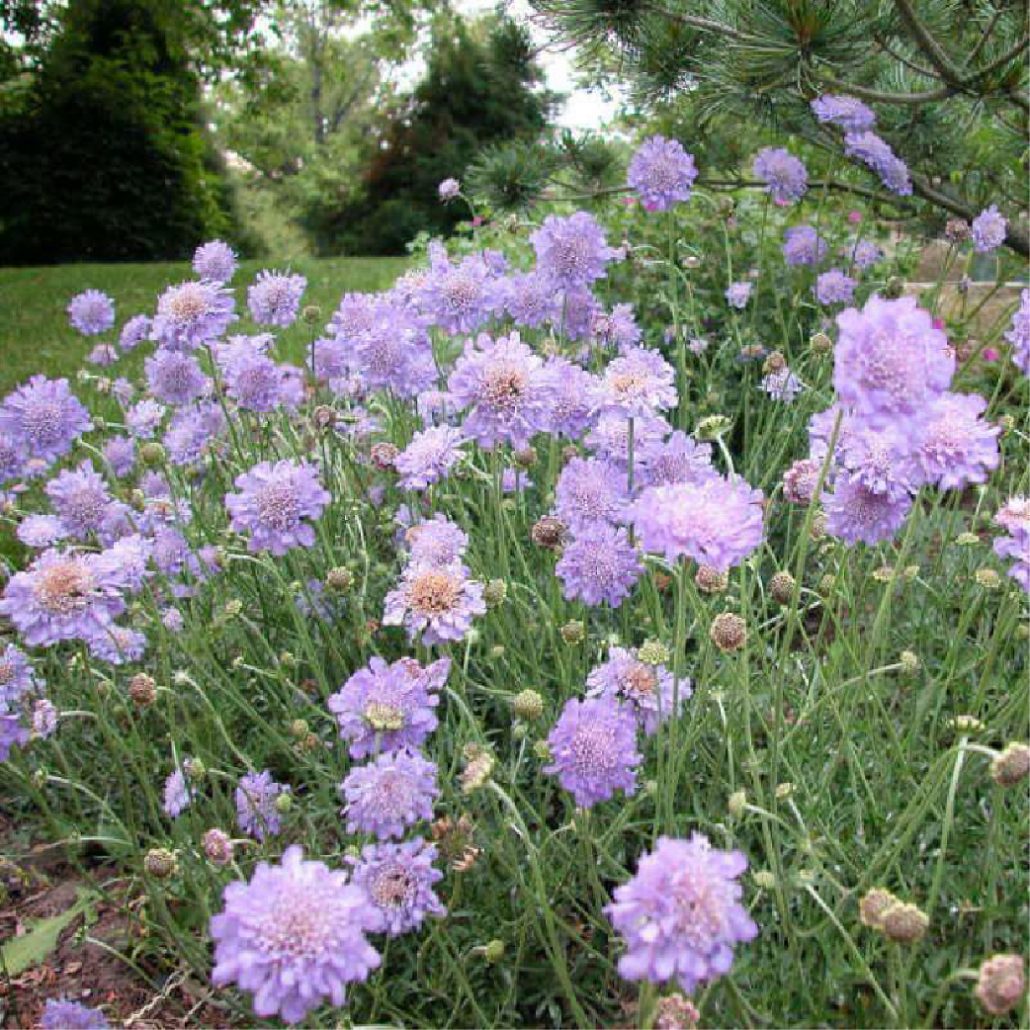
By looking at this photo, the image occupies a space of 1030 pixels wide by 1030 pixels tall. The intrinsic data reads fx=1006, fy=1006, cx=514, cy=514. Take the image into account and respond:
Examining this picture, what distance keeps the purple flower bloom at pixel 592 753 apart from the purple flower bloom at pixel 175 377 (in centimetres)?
165

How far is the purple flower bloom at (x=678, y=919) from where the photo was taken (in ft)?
3.52

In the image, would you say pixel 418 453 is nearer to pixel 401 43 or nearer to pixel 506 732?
pixel 506 732

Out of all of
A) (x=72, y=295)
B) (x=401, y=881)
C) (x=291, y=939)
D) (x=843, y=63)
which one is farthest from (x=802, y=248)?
(x=72, y=295)

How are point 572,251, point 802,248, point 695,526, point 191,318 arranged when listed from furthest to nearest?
point 802,248, point 572,251, point 191,318, point 695,526

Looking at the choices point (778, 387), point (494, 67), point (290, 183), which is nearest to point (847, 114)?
point (778, 387)

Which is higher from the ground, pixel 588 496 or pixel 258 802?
pixel 588 496

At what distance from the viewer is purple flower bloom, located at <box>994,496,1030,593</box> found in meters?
1.56

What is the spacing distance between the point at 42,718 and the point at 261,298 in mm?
1243

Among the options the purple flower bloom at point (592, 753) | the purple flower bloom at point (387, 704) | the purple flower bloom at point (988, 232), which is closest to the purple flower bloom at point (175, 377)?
the purple flower bloom at point (387, 704)

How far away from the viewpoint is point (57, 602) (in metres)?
1.87

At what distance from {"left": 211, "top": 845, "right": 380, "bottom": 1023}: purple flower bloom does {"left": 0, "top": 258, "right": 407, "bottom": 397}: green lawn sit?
4.84 metres

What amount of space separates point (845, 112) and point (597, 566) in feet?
6.32

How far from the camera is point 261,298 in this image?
274 centimetres

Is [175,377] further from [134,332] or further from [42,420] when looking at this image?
[134,332]
